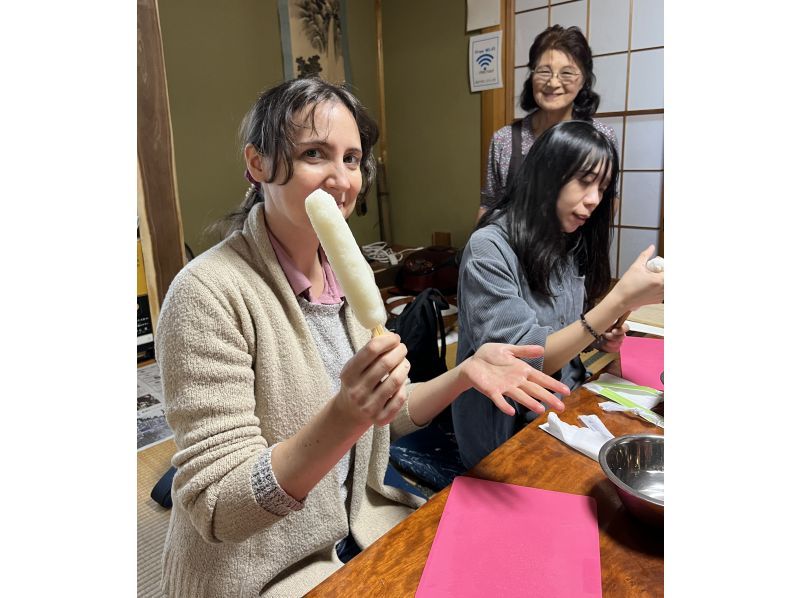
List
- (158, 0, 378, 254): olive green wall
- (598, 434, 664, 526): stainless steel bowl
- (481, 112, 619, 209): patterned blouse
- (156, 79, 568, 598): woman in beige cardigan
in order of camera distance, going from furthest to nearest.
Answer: (158, 0, 378, 254): olive green wall, (481, 112, 619, 209): patterned blouse, (598, 434, 664, 526): stainless steel bowl, (156, 79, 568, 598): woman in beige cardigan

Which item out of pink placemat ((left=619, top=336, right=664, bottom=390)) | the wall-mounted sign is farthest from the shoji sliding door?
pink placemat ((left=619, top=336, right=664, bottom=390))

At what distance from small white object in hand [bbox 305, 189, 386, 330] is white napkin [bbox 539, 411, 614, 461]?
1.74 feet

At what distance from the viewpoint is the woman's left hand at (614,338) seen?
1548 mm

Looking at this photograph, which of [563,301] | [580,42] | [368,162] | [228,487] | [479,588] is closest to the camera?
[479,588]

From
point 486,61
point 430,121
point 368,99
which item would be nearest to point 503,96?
point 486,61

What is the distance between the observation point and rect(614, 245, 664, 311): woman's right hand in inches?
52.2

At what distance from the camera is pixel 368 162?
4.18 ft

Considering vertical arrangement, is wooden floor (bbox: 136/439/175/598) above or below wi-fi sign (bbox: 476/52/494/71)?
below

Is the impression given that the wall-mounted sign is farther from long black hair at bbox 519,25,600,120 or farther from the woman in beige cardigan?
the woman in beige cardigan

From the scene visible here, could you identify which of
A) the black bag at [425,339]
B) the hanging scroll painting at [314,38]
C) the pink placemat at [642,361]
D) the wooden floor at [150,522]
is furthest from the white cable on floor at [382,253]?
the pink placemat at [642,361]

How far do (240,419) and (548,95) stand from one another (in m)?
2.66

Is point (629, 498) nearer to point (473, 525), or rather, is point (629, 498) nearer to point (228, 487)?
point (473, 525)

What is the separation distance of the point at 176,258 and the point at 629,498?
2166 millimetres

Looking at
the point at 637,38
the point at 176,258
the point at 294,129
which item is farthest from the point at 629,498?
the point at 637,38
